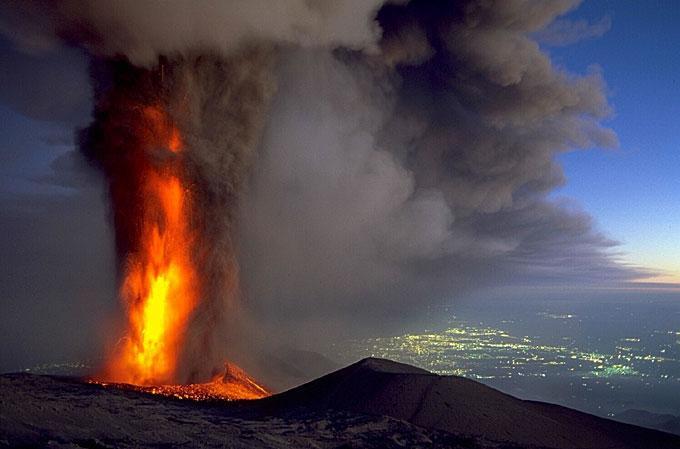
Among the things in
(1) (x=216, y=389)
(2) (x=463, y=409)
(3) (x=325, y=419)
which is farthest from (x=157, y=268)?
(2) (x=463, y=409)

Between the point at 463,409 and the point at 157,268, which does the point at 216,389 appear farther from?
the point at 463,409

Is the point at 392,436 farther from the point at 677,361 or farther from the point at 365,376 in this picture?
the point at 677,361

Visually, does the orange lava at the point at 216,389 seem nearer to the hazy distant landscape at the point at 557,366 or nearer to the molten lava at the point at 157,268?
the molten lava at the point at 157,268

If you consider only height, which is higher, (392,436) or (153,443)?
(153,443)

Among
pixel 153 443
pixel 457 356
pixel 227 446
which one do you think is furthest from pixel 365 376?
pixel 457 356

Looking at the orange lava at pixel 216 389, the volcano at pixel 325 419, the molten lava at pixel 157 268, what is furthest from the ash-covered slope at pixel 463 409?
the molten lava at pixel 157 268
